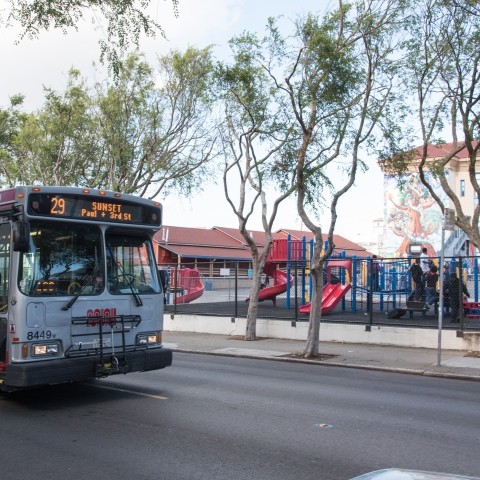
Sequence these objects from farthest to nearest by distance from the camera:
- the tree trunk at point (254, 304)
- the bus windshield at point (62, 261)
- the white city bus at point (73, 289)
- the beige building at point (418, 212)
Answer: the beige building at point (418, 212) < the tree trunk at point (254, 304) < the bus windshield at point (62, 261) < the white city bus at point (73, 289)

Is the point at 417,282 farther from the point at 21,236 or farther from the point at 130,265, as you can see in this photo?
the point at 21,236

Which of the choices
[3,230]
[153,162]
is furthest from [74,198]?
[153,162]

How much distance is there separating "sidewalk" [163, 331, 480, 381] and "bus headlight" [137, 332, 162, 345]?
596 centimetres

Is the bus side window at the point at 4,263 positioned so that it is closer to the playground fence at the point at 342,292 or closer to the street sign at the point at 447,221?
the playground fence at the point at 342,292

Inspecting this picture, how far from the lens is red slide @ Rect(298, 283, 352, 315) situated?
67.3 ft

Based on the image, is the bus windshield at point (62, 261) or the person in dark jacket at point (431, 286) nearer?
the bus windshield at point (62, 261)

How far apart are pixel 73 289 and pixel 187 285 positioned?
15425 millimetres

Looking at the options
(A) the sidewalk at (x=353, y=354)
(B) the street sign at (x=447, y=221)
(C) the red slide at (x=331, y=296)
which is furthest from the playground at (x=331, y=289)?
(B) the street sign at (x=447, y=221)

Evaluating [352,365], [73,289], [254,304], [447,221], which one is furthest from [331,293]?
[73,289]

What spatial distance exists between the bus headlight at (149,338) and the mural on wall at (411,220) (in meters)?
46.8

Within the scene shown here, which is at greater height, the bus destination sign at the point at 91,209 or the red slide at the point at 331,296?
the bus destination sign at the point at 91,209

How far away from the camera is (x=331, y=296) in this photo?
2105 centimetres

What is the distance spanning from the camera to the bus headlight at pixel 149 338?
30.5 feet

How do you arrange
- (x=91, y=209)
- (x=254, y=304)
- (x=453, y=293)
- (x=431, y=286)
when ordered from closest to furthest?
(x=91, y=209), (x=453, y=293), (x=254, y=304), (x=431, y=286)
